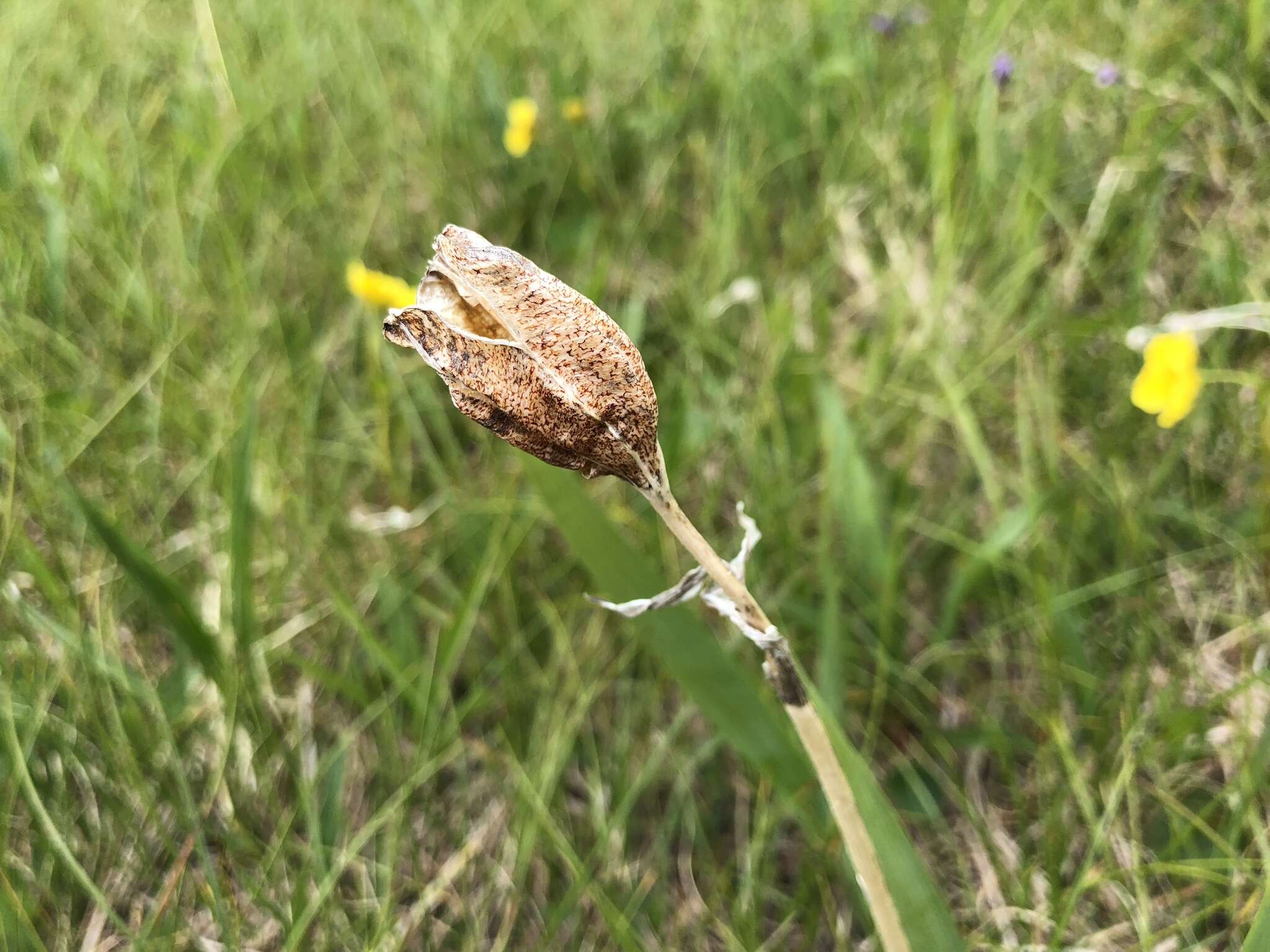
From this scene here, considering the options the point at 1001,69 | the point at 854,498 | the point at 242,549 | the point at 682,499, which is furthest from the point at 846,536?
the point at 1001,69

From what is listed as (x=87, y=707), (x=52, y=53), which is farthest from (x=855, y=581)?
(x=52, y=53)

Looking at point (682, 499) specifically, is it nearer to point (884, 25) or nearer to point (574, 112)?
point (574, 112)

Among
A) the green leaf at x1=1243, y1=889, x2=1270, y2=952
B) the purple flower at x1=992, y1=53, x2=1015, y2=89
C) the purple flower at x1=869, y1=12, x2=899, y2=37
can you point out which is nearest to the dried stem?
the green leaf at x1=1243, y1=889, x2=1270, y2=952

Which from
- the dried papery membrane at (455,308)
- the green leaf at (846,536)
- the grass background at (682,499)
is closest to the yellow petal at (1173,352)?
the grass background at (682,499)

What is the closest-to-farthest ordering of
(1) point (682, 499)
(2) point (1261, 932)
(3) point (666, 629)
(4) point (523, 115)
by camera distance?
(2) point (1261, 932) < (3) point (666, 629) < (1) point (682, 499) < (4) point (523, 115)

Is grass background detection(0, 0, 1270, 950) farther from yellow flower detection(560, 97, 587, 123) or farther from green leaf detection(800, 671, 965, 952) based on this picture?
green leaf detection(800, 671, 965, 952)

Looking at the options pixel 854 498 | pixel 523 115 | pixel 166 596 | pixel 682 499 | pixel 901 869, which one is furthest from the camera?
pixel 523 115
